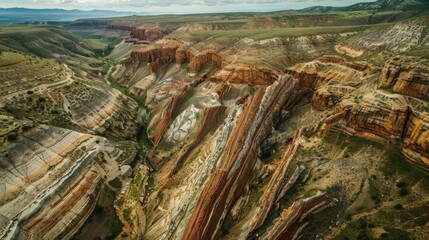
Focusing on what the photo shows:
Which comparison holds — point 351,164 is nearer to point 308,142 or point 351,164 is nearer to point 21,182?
point 308,142

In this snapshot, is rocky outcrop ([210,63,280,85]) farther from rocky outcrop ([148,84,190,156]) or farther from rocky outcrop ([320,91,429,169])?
rocky outcrop ([320,91,429,169])

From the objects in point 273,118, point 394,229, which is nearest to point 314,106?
point 273,118

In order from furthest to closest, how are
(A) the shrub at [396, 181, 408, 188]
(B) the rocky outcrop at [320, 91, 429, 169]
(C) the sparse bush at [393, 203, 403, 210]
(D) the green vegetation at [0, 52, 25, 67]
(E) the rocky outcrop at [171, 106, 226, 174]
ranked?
1. (D) the green vegetation at [0, 52, 25, 67]
2. (E) the rocky outcrop at [171, 106, 226, 174]
3. (B) the rocky outcrop at [320, 91, 429, 169]
4. (A) the shrub at [396, 181, 408, 188]
5. (C) the sparse bush at [393, 203, 403, 210]

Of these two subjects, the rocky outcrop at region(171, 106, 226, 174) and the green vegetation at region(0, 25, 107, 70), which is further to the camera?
the green vegetation at region(0, 25, 107, 70)

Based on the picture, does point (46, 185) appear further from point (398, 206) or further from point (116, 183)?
point (398, 206)

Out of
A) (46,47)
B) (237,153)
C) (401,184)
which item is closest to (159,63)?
(237,153)

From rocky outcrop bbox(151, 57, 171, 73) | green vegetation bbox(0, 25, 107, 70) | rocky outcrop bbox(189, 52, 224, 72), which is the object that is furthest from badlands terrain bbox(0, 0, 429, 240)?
green vegetation bbox(0, 25, 107, 70)
